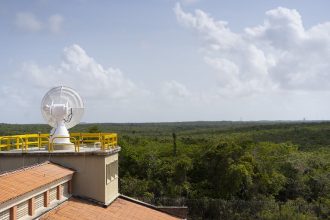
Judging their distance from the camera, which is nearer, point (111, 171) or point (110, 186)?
point (110, 186)

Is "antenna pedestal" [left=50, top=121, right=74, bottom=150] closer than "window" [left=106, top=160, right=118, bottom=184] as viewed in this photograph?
No

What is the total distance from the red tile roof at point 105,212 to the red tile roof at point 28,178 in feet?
3.84

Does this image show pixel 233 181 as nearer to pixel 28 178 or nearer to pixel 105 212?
pixel 105 212

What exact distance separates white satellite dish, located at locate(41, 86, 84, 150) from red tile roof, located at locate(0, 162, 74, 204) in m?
2.03

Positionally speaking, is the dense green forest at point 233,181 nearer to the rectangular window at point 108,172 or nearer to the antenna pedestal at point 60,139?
the rectangular window at point 108,172

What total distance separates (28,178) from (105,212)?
13.7 feet

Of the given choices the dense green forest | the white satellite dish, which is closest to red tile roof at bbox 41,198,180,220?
the white satellite dish

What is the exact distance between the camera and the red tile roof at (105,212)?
17.6 metres

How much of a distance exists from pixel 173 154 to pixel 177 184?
32.5 ft

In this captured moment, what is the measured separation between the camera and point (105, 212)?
19719 millimetres

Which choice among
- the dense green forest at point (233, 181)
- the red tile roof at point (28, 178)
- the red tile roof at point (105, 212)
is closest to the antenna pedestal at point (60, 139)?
the red tile roof at point (28, 178)

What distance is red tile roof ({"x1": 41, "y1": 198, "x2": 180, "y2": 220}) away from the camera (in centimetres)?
1764

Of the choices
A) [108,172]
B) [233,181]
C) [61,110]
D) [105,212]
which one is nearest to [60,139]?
[61,110]

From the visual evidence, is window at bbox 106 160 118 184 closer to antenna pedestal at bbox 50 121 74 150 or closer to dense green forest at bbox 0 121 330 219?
antenna pedestal at bbox 50 121 74 150
